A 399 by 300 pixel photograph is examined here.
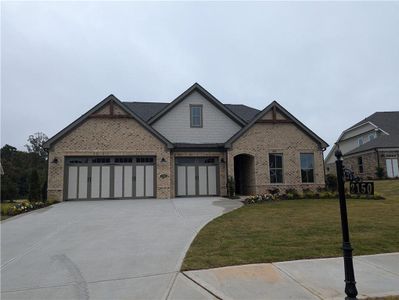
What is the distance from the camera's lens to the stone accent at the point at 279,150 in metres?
19.9

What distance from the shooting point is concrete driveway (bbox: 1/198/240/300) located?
5121 mm

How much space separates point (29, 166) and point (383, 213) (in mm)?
49140

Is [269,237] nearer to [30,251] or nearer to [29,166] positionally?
[30,251]

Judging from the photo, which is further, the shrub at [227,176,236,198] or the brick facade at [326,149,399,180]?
the brick facade at [326,149,399,180]

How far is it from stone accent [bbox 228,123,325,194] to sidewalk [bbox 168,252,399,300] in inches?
541

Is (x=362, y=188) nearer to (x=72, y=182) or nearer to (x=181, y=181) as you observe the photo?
(x=181, y=181)

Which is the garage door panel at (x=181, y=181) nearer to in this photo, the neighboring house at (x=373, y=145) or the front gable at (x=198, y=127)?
the front gable at (x=198, y=127)

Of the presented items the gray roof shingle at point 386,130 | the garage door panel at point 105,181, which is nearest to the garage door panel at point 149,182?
the garage door panel at point 105,181

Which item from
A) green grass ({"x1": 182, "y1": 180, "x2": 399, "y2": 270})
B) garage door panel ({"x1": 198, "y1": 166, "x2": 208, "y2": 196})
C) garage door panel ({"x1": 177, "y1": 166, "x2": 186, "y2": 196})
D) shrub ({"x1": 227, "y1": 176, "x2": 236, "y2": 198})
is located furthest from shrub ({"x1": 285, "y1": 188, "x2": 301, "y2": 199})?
garage door panel ({"x1": 177, "y1": 166, "x2": 186, "y2": 196})

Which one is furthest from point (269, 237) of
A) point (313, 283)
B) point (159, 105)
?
point (159, 105)

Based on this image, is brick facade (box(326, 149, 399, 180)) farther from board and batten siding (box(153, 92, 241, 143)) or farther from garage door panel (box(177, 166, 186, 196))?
garage door panel (box(177, 166, 186, 196))

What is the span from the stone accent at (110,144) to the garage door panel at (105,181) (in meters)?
0.91

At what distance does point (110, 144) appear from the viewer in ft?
62.0

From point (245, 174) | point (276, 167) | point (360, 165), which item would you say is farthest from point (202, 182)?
point (360, 165)
